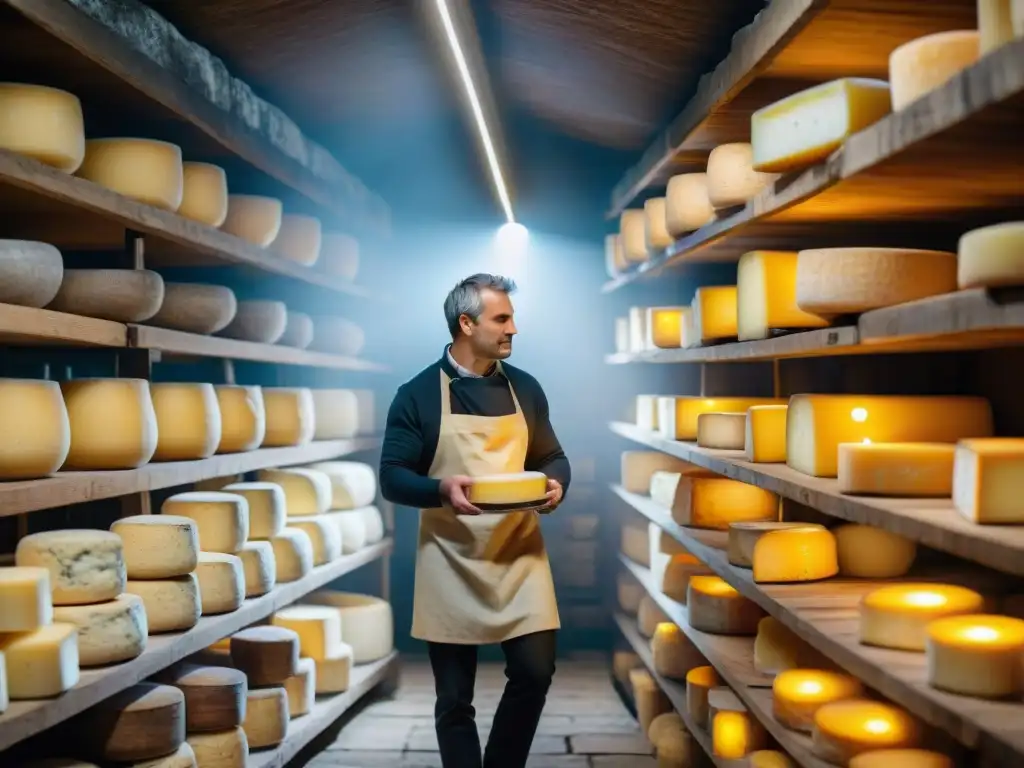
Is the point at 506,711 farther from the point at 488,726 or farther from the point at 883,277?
the point at 883,277

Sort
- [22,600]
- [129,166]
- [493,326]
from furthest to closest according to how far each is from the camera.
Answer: [493,326] < [129,166] < [22,600]

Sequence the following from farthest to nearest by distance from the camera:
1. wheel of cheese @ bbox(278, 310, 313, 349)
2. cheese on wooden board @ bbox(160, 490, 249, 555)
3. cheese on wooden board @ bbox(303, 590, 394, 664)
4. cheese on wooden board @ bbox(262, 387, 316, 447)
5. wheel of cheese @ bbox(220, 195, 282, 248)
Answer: cheese on wooden board @ bbox(303, 590, 394, 664) → wheel of cheese @ bbox(278, 310, 313, 349) → cheese on wooden board @ bbox(262, 387, 316, 447) → wheel of cheese @ bbox(220, 195, 282, 248) → cheese on wooden board @ bbox(160, 490, 249, 555)

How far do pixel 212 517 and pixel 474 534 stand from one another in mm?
816

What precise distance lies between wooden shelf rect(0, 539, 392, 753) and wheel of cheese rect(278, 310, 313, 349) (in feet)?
2.88

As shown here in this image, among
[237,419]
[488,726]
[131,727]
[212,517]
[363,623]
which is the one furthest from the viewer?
[363,623]

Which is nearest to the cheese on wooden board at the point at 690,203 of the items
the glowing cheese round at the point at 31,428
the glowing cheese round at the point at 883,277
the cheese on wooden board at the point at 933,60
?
the glowing cheese round at the point at 883,277

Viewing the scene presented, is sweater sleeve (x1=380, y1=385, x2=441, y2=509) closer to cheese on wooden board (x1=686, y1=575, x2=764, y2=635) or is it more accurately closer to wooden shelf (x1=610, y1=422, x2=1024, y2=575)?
Answer: wooden shelf (x1=610, y1=422, x2=1024, y2=575)

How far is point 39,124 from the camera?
100 inches

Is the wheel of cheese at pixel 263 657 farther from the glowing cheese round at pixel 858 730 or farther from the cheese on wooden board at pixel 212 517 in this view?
the glowing cheese round at pixel 858 730

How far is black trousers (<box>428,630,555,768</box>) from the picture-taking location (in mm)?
3250

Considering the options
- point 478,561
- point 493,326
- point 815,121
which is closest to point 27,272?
point 493,326

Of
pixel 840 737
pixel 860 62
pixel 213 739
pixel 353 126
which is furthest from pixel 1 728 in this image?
pixel 353 126

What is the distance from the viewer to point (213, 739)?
10.7 feet

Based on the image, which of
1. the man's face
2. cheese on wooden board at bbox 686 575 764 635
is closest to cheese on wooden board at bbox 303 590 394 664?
cheese on wooden board at bbox 686 575 764 635
